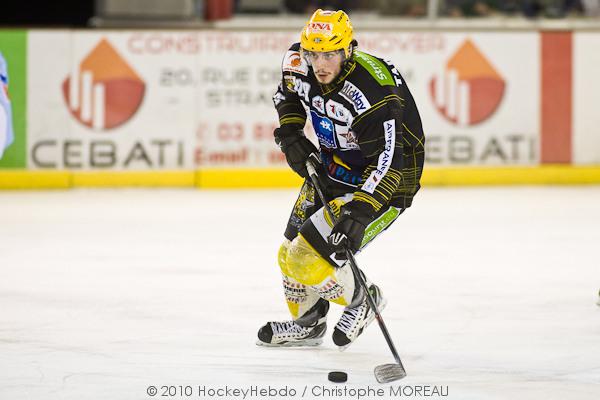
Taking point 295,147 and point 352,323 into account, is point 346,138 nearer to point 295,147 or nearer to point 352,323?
point 295,147

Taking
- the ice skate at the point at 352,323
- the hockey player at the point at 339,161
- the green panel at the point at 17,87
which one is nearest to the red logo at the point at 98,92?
the green panel at the point at 17,87

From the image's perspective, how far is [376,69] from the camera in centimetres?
456

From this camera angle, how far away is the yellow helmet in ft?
14.4

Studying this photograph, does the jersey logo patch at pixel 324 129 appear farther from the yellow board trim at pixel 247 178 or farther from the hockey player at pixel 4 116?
the yellow board trim at pixel 247 178

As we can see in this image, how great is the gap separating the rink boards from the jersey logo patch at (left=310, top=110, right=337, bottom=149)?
18.5ft

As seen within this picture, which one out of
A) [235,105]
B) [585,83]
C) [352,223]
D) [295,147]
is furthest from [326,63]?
[585,83]

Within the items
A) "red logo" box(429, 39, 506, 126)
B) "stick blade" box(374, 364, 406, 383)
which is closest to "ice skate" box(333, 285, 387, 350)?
"stick blade" box(374, 364, 406, 383)

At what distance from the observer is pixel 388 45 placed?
10508 mm

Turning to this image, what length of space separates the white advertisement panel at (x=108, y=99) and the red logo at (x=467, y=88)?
82.1 inches

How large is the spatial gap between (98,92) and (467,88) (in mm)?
3080

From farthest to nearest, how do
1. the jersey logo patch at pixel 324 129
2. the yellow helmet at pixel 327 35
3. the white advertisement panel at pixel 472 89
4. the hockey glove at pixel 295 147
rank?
the white advertisement panel at pixel 472 89 < the hockey glove at pixel 295 147 < the jersey logo patch at pixel 324 129 < the yellow helmet at pixel 327 35

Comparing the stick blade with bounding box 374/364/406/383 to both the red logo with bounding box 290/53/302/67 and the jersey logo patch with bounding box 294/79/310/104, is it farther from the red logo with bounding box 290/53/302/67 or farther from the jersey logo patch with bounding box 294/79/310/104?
the red logo with bounding box 290/53/302/67

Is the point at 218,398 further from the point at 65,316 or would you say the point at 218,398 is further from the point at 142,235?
the point at 142,235

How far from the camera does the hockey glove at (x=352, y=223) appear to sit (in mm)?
4402
